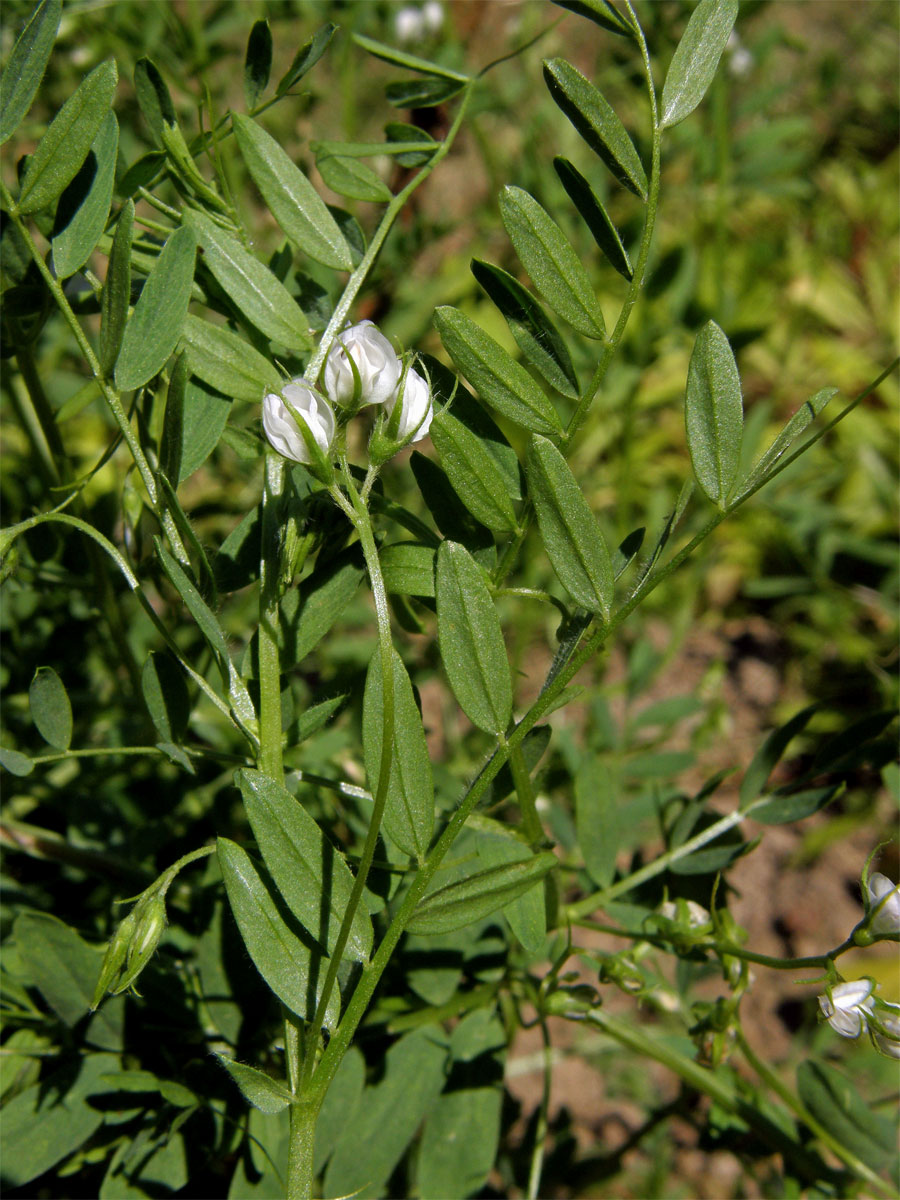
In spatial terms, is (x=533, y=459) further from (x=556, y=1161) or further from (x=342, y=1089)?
(x=556, y=1161)

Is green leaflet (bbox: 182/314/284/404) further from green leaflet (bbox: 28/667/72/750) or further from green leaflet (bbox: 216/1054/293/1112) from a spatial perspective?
green leaflet (bbox: 216/1054/293/1112)

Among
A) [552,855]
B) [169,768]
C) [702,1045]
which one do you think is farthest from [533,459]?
[169,768]

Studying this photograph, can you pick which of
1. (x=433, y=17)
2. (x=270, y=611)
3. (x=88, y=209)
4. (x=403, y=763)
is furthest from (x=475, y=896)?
(x=433, y=17)

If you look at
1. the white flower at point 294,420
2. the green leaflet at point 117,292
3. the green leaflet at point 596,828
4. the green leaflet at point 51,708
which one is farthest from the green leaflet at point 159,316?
the green leaflet at point 596,828

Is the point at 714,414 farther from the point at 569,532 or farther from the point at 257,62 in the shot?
the point at 257,62

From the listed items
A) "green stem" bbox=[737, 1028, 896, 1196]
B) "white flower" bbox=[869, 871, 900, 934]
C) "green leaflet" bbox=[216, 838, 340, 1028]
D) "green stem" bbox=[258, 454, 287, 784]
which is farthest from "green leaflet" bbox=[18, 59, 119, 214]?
"green stem" bbox=[737, 1028, 896, 1196]

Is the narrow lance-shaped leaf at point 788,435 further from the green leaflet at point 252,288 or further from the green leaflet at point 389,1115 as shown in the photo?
the green leaflet at point 389,1115

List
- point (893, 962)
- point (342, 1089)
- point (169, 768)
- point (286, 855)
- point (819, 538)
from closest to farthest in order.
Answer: point (286, 855), point (342, 1089), point (169, 768), point (893, 962), point (819, 538)
